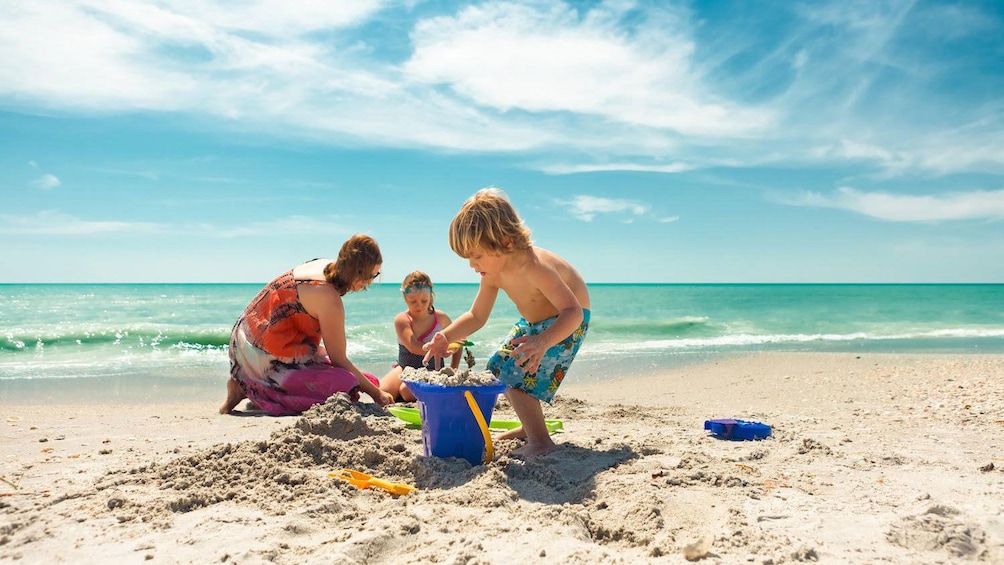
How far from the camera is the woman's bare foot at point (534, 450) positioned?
343 centimetres

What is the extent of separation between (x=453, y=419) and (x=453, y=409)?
5 cm

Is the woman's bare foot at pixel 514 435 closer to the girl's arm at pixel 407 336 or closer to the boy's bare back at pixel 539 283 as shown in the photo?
the boy's bare back at pixel 539 283

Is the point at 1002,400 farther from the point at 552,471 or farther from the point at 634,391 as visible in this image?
the point at 552,471

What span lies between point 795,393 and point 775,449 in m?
3.05

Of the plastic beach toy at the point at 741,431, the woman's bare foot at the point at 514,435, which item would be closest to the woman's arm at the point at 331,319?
the woman's bare foot at the point at 514,435

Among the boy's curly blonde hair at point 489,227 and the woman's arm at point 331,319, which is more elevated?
the boy's curly blonde hair at point 489,227

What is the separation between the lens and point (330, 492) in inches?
107

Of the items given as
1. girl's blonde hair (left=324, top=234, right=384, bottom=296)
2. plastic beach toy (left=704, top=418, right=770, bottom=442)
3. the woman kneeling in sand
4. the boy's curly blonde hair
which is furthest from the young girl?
the boy's curly blonde hair

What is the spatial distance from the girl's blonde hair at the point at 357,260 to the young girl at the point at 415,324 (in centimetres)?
109

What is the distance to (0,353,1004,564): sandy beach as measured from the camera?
2.16 m

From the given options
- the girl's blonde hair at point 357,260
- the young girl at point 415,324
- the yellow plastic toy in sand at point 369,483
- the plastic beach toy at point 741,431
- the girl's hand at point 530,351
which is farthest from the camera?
the young girl at point 415,324

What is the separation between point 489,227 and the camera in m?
3.24

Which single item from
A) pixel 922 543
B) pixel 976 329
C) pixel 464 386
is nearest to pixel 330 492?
pixel 464 386

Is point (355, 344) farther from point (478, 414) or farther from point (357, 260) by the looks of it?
point (478, 414)
